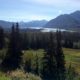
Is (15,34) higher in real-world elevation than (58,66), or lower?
higher

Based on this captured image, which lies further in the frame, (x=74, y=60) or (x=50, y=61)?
(x=74, y=60)

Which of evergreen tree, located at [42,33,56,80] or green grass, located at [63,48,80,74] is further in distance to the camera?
green grass, located at [63,48,80,74]

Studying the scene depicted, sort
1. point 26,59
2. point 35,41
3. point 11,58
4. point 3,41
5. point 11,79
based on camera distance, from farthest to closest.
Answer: point 35,41 → point 3,41 → point 26,59 → point 11,58 → point 11,79

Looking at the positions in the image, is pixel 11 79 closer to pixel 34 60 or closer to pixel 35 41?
pixel 34 60

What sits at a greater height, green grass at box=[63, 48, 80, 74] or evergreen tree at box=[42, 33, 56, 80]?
evergreen tree at box=[42, 33, 56, 80]

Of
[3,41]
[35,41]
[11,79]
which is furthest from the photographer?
[35,41]

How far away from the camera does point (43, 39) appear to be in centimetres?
14738

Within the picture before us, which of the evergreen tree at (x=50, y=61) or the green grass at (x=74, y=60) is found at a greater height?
the evergreen tree at (x=50, y=61)

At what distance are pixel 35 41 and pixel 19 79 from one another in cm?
13507

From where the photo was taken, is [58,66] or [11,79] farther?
[58,66]

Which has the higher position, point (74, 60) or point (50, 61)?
point (50, 61)

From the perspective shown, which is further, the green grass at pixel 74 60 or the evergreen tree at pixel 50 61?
the green grass at pixel 74 60

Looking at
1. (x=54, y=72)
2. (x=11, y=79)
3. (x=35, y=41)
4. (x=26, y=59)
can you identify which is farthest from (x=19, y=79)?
(x=35, y=41)

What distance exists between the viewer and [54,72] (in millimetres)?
53031
